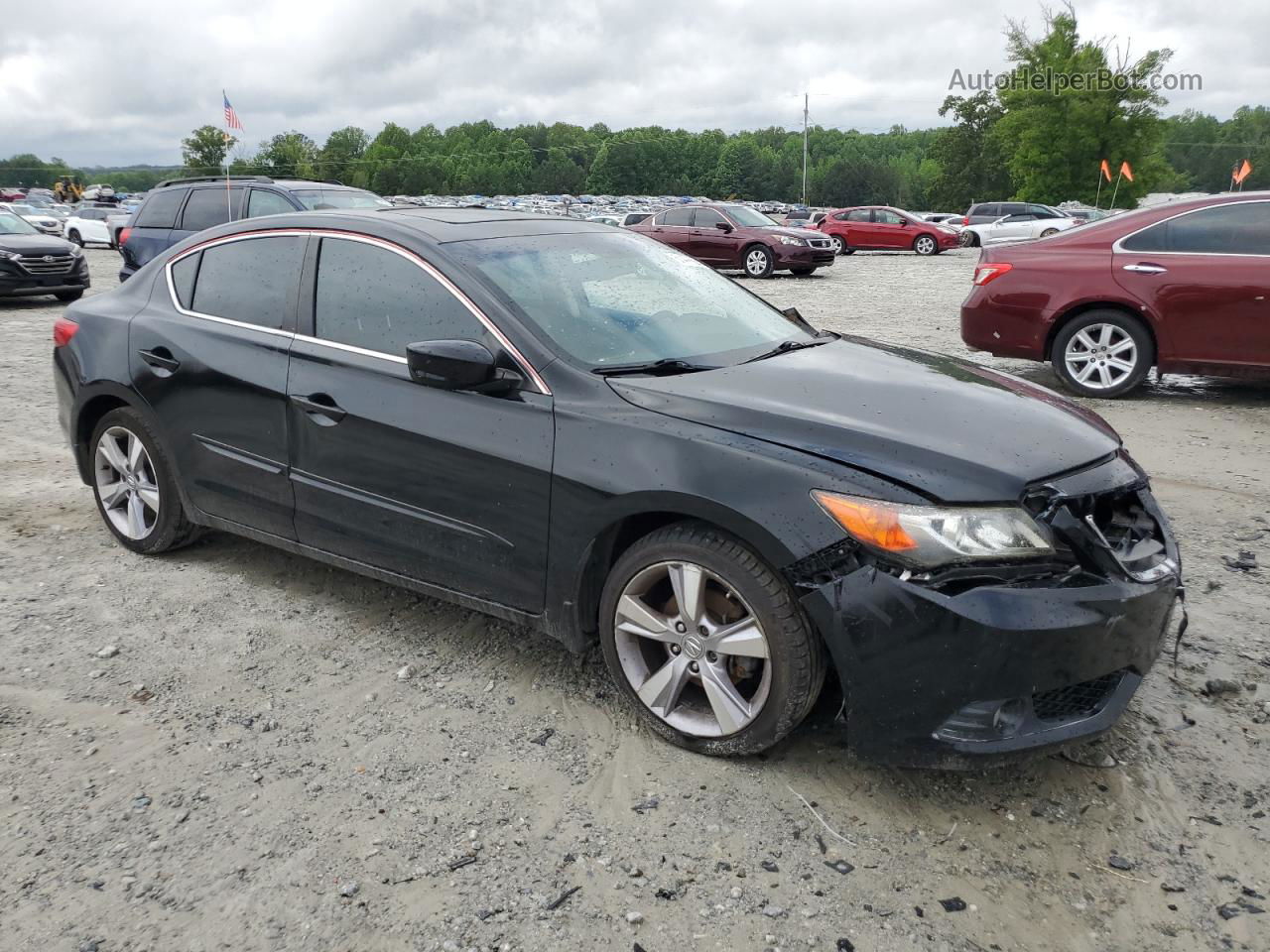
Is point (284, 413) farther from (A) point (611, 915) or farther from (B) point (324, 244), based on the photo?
(A) point (611, 915)

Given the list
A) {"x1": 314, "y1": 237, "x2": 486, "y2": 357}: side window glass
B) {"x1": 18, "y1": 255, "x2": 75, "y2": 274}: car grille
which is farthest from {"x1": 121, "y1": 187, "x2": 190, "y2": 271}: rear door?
{"x1": 314, "y1": 237, "x2": 486, "y2": 357}: side window glass

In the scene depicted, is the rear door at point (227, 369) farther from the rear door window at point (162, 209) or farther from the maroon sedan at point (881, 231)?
the maroon sedan at point (881, 231)

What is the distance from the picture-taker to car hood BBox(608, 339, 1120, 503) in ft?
9.33

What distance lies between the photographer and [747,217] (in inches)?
869

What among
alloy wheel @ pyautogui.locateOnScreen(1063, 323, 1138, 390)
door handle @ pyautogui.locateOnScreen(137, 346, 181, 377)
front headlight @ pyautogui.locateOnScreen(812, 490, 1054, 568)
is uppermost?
door handle @ pyautogui.locateOnScreen(137, 346, 181, 377)

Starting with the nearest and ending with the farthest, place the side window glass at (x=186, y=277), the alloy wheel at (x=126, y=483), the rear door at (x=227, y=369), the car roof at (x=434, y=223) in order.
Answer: the car roof at (x=434, y=223) < the rear door at (x=227, y=369) < the side window glass at (x=186, y=277) < the alloy wheel at (x=126, y=483)

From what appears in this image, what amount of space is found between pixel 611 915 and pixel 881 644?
37.0 inches

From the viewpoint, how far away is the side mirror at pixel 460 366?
3.34 m

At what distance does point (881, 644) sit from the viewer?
2.75 meters

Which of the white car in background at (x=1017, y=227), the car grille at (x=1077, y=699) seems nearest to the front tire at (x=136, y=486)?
the car grille at (x=1077, y=699)

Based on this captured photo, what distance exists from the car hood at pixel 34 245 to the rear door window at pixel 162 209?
9.54 feet

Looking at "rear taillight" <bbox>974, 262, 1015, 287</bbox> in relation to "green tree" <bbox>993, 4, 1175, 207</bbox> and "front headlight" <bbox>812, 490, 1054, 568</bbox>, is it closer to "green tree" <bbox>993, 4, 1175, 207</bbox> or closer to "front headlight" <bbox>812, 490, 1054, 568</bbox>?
"front headlight" <bbox>812, 490, 1054, 568</bbox>

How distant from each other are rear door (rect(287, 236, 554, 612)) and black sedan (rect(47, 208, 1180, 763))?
10mm

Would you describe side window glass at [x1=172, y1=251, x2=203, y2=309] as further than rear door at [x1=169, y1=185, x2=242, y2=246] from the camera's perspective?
No
